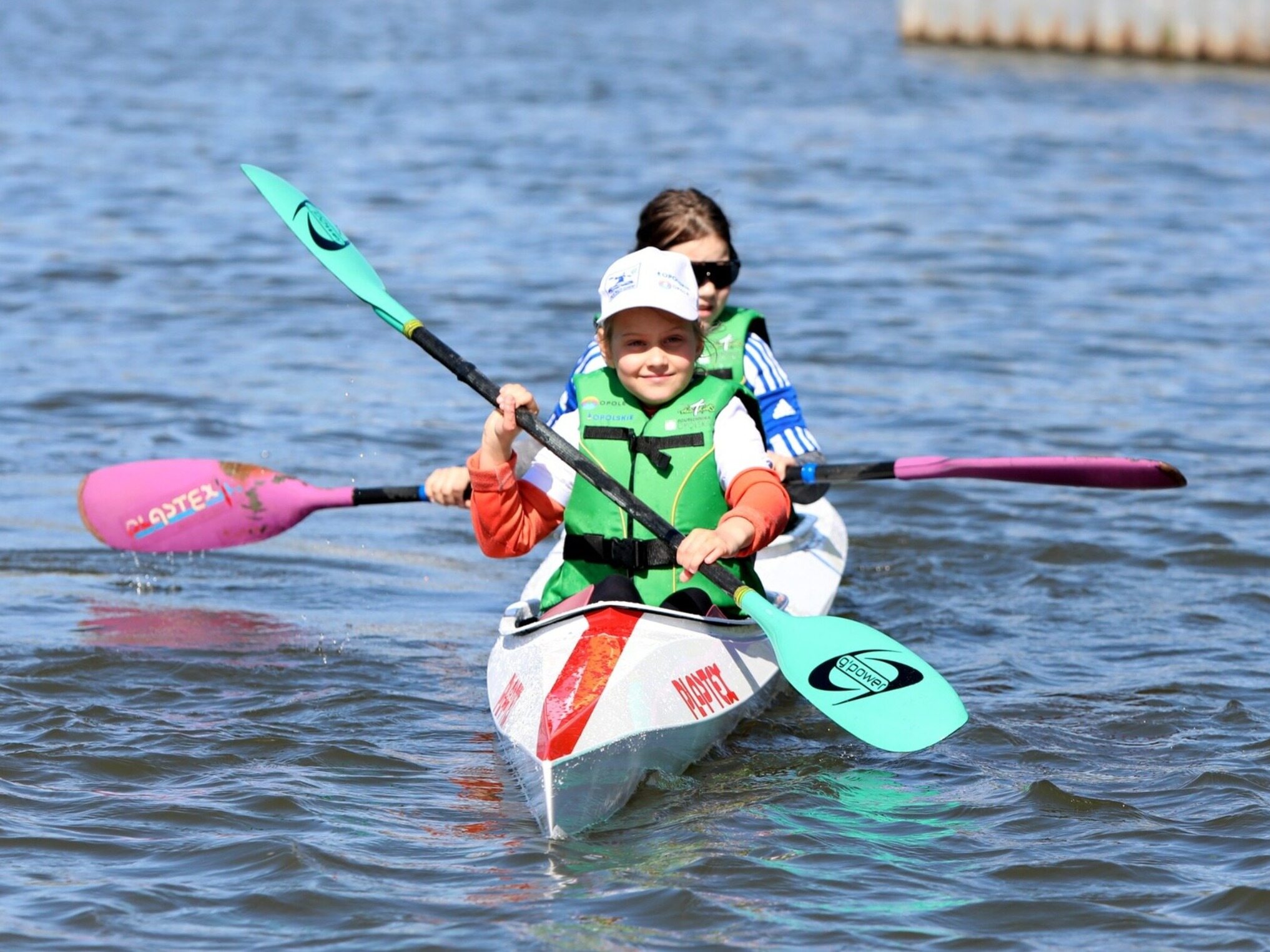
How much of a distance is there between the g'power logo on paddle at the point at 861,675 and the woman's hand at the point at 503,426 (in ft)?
3.15

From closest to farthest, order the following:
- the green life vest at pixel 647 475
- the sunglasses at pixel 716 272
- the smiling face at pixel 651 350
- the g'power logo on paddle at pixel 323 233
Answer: the smiling face at pixel 651 350 < the green life vest at pixel 647 475 < the sunglasses at pixel 716 272 < the g'power logo on paddle at pixel 323 233

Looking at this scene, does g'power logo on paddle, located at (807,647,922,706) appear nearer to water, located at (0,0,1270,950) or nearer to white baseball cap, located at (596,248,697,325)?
water, located at (0,0,1270,950)

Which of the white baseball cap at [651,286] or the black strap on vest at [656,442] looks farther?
the black strap on vest at [656,442]

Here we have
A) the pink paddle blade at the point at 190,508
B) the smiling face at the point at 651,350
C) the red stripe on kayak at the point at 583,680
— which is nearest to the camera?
the red stripe on kayak at the point at 583,680

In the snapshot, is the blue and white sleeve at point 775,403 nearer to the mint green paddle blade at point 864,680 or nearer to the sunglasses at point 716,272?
the sunglasses at point 716,272

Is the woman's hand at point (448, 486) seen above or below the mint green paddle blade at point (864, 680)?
above

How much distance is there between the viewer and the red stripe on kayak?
13.3 ft

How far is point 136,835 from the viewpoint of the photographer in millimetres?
4129

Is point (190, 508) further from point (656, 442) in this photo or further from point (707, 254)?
point (656, 442)

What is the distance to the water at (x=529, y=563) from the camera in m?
3.93

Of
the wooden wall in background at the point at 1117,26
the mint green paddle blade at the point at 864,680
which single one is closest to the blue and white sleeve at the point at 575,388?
the mint green paddle blade at the point at 864,680

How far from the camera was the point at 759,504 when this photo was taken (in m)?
4.50

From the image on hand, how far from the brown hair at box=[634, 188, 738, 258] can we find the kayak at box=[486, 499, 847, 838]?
1.46m

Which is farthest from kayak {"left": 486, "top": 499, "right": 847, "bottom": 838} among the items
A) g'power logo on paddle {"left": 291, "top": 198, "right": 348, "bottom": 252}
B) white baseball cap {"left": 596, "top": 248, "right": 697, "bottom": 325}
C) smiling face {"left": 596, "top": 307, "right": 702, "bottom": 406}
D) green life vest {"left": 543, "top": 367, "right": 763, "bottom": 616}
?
g'power logo on paddle {"left": 291, "top": 198, "right": 348, "bottom": 252}
